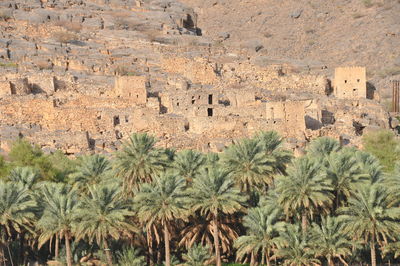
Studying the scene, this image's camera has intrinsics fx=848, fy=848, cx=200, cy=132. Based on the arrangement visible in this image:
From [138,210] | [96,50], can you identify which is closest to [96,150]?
[138,210]

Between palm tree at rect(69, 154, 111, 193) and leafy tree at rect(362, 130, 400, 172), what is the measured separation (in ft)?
57.1

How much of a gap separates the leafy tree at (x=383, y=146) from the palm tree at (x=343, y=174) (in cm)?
1016

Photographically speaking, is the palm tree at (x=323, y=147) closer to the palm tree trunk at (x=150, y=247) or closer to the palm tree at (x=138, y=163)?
the palm tree at (x=138, y=163)

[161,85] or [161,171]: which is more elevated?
[161,85]

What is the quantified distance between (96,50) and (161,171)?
1401 inches

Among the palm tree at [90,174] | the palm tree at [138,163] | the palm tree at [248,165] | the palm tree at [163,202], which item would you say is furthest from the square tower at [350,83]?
the palm tree at [163,202]

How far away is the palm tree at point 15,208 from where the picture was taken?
3784 cm

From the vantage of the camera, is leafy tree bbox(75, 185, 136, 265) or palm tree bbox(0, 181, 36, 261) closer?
leafy tree bbox(75, 185, 136, 265)

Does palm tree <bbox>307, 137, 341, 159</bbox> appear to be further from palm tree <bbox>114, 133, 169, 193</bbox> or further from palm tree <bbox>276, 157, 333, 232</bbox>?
palm tree <bbox>114, 133, 169, 193</bbox>

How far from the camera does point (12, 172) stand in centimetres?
4206

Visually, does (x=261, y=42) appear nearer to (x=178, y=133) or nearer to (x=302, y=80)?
(x=302, y=80)

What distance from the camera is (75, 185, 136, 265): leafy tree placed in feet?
121

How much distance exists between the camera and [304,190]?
38656mm

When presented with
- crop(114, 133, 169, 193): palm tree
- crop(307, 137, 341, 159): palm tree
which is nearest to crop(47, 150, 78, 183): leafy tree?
crop(114, 133, 169, 193): palm tree
